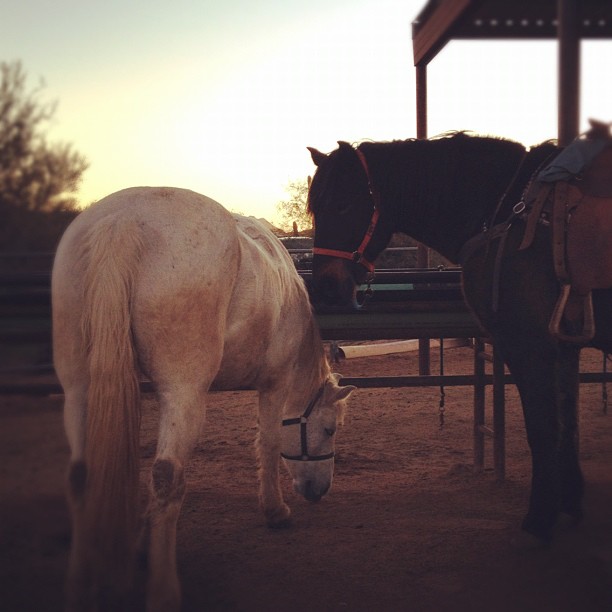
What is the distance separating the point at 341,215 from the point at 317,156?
35cm

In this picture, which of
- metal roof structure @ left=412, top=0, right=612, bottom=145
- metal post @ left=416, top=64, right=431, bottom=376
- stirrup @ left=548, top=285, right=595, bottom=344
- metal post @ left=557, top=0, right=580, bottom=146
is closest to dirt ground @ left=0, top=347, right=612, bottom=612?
stirrup @ left=548, top=285, right=595, bottom=344

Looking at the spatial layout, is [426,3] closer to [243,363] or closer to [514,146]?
[514,146]

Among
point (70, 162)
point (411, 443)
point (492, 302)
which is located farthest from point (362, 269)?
point (411, 443)

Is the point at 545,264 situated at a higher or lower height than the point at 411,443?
higher

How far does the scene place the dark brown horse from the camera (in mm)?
3055

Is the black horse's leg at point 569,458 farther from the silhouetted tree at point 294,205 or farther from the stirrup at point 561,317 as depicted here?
the silhouetted tree at point 294,205

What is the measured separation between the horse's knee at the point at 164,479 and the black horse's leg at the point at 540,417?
1.69m

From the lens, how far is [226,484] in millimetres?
4562

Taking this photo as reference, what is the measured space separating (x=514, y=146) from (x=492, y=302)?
899mm

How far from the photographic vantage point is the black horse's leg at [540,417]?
2.99 meters

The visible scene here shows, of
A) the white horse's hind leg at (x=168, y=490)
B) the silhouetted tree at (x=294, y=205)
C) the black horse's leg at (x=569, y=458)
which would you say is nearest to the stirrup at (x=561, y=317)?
the black horse's leg at (x=569, y=458)

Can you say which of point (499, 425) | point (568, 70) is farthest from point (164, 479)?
point (568, 70)

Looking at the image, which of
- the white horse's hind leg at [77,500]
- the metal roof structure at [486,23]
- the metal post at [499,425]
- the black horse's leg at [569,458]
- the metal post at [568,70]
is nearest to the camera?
the white horse's hind leg at [77,500]

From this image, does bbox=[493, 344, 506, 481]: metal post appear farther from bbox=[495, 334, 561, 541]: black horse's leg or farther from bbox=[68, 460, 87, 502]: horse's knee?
bbox=[68, 460, 87, 502]: horse's knee
